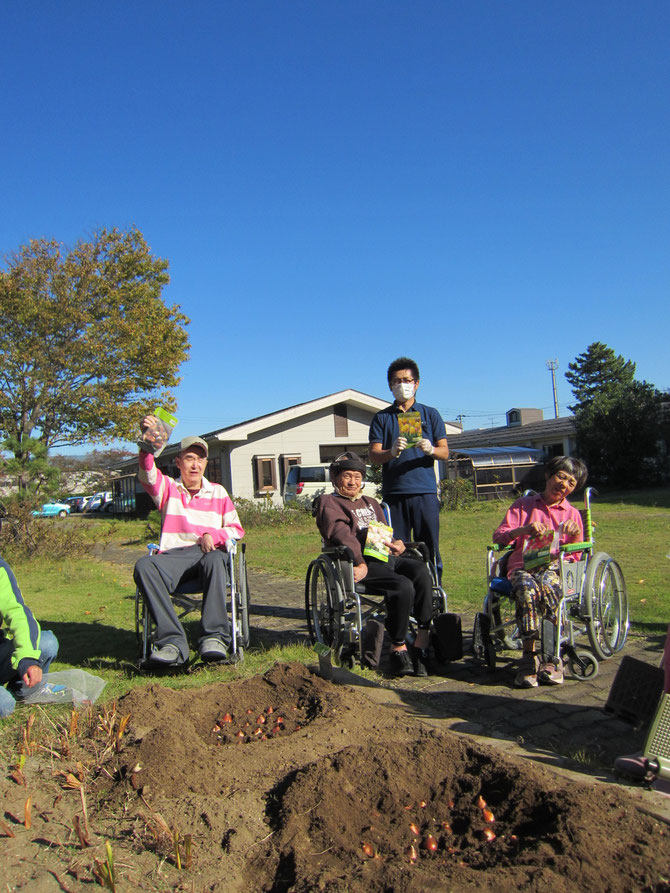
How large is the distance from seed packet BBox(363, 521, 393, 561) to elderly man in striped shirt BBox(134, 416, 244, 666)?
2.93 ft

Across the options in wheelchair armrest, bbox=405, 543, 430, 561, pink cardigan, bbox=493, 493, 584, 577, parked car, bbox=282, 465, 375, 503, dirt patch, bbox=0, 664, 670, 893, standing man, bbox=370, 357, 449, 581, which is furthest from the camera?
parked car, bbox=282, 465, 375, 503

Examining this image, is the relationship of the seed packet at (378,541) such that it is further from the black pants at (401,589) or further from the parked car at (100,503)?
the parked car at (100,503)

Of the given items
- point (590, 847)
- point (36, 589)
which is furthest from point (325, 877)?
point (36, 589)

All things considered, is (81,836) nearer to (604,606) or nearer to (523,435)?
(604,606)

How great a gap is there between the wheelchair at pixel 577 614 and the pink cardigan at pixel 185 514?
171 centimetres

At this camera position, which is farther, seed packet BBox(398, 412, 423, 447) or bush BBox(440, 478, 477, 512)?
bush BBox(440, 478, 477, 512)

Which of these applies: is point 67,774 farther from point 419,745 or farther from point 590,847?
point 590,847

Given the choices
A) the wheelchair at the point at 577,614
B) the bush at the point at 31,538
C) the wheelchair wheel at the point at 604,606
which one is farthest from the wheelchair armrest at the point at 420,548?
the bush at the point at 31,538

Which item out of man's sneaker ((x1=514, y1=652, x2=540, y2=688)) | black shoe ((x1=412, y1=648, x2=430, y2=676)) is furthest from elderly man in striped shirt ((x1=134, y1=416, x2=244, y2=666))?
man's sneaker ((x1=514, y1=652, x2=540, y2=688))

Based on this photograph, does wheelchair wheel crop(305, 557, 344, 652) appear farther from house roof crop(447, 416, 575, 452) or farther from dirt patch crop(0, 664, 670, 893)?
house roof crop(447, 416, 575, 452)

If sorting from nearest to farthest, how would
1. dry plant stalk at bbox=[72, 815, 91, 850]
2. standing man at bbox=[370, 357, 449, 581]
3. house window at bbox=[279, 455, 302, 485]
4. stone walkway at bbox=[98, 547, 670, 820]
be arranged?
dry plant stalk at bbox=[72, 815, 91, 850], stone walkway at bbox=[98, 547, 670, 820], standing man at bbox=[370, 357, 449, 581], house window at bbox=[279, 455, 302, 485]

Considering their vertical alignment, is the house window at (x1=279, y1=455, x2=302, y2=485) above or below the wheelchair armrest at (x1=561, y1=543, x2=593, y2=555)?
above

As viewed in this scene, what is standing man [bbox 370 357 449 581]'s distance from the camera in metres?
5.16

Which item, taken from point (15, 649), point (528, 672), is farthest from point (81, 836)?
point (528, 672)
